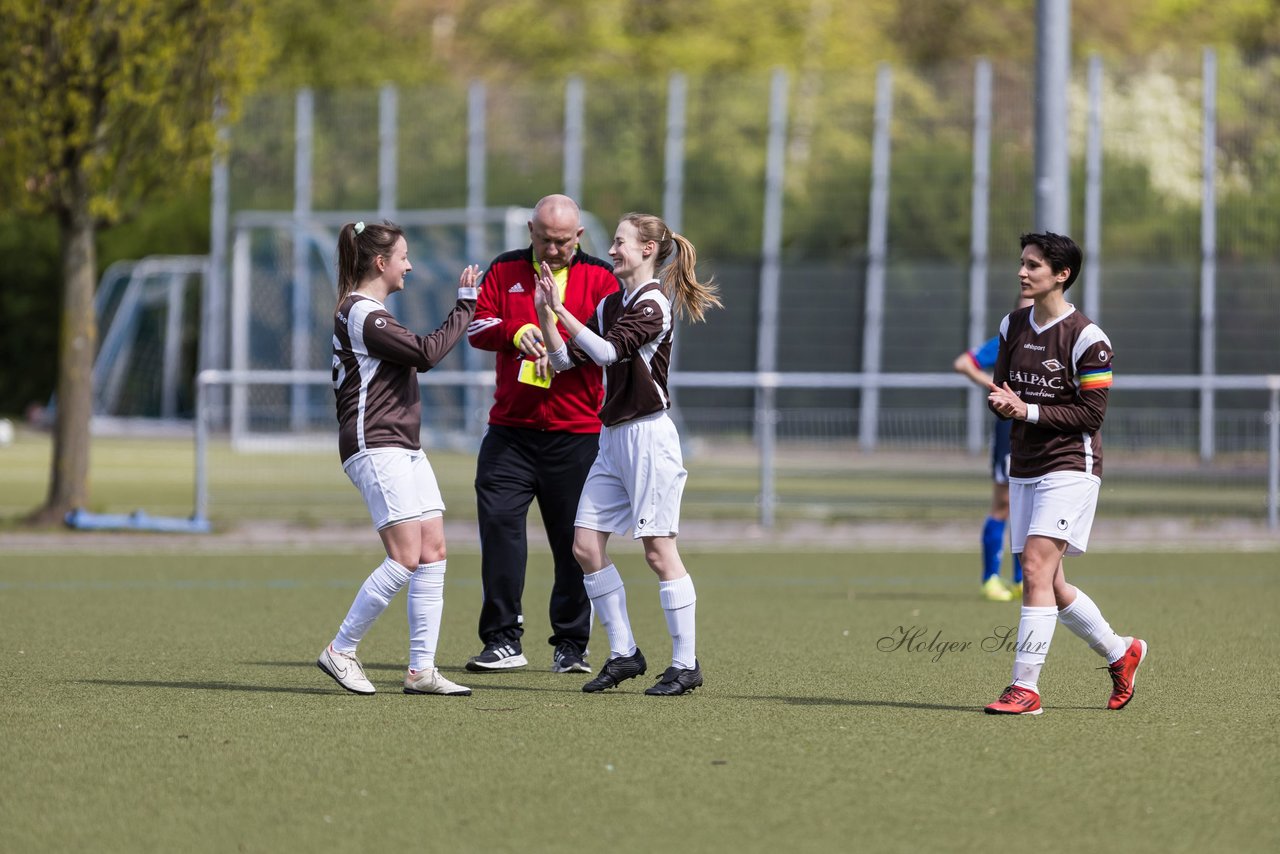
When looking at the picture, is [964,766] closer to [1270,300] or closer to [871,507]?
[871,507]

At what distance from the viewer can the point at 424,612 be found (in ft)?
24.2

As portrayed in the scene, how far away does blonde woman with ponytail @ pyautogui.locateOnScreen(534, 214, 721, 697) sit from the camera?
23.6ft

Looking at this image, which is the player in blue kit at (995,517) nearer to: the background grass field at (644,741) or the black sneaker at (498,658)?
the background grass field at (644,741)

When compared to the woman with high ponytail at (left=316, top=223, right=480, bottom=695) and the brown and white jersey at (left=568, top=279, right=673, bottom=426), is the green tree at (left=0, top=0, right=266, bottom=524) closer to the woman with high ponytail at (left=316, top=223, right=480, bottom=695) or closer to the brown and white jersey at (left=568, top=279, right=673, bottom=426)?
the woman with high ponytail at (left=316, top=223, right=480, bottom=695)

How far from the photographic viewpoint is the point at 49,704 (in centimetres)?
712

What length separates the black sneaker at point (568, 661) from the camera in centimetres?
805

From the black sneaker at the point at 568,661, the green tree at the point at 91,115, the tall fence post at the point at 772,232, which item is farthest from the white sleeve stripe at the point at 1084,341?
the tall fence post at the point at 772,232

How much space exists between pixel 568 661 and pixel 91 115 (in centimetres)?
847

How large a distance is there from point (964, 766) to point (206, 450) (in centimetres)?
1048

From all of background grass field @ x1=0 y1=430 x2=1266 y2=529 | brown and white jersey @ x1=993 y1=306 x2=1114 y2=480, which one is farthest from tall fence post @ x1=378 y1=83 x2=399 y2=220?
brown and white jersey @ x1=993 y1=306 x2=1114 y2=480

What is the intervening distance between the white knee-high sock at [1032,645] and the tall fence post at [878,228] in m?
21.3

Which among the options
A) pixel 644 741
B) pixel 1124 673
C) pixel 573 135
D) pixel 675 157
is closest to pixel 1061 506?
pixel 1124 673

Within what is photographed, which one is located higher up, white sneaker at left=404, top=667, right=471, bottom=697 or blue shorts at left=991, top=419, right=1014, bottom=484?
blue shorts at left=991, top=419, right=1014, bottom=484

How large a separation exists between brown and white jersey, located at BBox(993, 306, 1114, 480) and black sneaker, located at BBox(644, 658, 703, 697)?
146 centimetres
